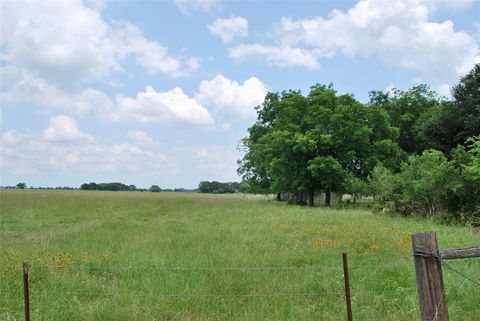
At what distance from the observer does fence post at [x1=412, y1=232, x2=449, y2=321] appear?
15.4 feet

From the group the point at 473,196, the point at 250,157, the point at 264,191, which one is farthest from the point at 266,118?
the point at 473,196

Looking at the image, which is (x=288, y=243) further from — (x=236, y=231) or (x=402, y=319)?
(x=402, y=319)

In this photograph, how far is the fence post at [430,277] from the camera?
4.70 meters

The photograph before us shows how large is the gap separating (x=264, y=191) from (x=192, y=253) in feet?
140

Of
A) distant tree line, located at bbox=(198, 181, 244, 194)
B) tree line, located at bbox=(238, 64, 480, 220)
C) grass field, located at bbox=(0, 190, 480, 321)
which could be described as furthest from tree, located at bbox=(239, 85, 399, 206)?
distant tree line, located at bbox=(198, 181, 244, 194)

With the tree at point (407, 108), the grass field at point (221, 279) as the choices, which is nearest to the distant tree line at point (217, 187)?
the tree at point (407, 108)

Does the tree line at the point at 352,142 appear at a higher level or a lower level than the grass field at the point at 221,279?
higher

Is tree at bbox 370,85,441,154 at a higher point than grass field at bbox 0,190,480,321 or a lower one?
higher

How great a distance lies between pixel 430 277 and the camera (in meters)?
4.72

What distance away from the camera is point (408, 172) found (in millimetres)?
25906

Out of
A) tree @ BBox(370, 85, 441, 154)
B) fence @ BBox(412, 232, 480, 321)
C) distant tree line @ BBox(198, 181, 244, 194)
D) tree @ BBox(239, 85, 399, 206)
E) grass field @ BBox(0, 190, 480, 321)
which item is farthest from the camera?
distant tree line @ BBox(198, 181, 244, 194)

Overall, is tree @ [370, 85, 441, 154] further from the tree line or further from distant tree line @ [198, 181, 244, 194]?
distant tree line @ [198, 181, 244, 194]

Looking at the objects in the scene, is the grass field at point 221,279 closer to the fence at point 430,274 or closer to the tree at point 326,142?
the fence at point 430,274

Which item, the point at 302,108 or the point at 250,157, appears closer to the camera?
the point at 302,108
